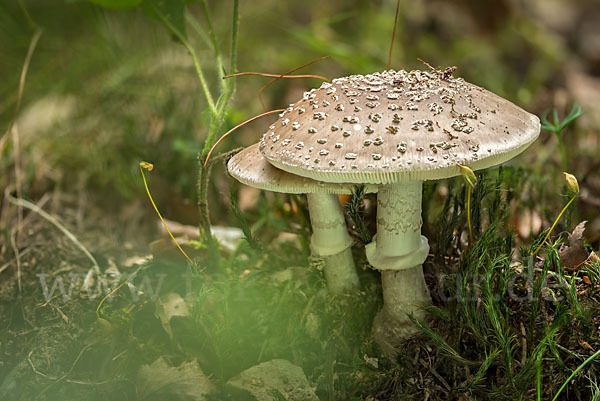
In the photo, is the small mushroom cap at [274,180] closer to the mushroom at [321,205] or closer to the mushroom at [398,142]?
the mushroom at [321,205]

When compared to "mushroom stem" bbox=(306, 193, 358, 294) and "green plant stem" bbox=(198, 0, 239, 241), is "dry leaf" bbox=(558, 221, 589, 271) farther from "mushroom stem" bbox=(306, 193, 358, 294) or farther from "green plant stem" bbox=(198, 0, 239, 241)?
"green plant stem" bbox=(198, 0, 239, 241)

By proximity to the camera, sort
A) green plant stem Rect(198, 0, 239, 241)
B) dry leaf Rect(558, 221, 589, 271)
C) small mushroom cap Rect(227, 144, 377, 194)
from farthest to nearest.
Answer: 1. green plant stem Rect(198, 0, 239, 241)
2. dry leaf Rect(558, 221, 589, 271)
3. small mushroom cap Rect(227, 144, 377, 194)

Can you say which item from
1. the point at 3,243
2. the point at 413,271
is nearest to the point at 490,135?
the point at 413,271

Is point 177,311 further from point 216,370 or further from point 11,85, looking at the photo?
point 11,85

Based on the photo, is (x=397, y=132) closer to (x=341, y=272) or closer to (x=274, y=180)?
(x=274, y=180)

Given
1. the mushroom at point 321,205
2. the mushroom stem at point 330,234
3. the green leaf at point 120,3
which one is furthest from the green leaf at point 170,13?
the mushroom stem at point 330,234

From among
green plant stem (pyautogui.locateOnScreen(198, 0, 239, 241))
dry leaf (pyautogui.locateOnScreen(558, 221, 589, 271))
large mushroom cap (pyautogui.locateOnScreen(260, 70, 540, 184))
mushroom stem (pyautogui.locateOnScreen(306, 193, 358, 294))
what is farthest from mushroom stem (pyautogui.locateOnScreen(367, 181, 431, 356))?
green plant stem (pyautogui.locateOnScreen(198, 0, 239, 241))
